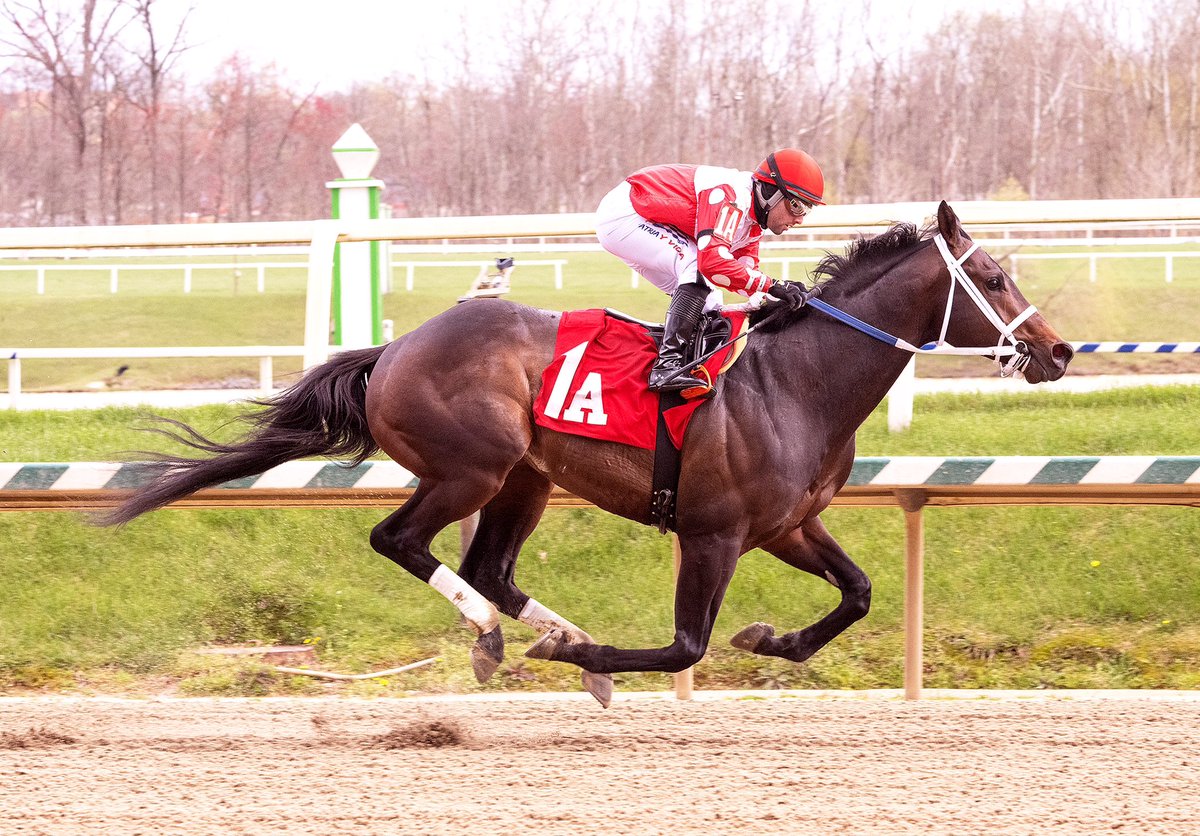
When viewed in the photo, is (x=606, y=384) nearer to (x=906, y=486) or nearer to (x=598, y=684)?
(x=598, y=684)

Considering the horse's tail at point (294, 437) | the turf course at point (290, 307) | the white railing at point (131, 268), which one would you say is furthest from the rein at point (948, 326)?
the white railing at point (131, 268)

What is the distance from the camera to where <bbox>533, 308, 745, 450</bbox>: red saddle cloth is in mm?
3705

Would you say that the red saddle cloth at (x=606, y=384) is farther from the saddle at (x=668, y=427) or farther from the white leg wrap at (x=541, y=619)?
the white leg wrap at (x=541, y=619)

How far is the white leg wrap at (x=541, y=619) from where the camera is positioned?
3969 mm

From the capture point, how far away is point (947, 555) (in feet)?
17.3

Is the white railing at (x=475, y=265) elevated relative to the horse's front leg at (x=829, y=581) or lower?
elevated

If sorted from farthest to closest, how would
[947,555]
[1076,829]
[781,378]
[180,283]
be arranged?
[180,283] < [947,555] < [781,378] < [1076,829]

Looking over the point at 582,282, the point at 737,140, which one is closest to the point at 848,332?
the point at 582,282

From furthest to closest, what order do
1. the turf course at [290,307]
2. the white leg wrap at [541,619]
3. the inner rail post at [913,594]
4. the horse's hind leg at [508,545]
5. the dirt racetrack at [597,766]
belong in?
the turf course at [290,307], the inner rail post at [913,594], the horse's hind leg at [508,545], the white leg wrap at [541,619], the dirt racetrack at [597,766]

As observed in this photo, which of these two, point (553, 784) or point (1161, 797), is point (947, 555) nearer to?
point (1161, 797)

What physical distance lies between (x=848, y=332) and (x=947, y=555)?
1777mm

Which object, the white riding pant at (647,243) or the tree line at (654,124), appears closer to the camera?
the white riding pant at (647,243)

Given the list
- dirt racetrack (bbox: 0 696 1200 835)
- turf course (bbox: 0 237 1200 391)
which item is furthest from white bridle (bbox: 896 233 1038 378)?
turf course (bbox: 0 237 1200 391)

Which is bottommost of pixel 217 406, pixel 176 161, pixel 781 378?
pixel 217 406
